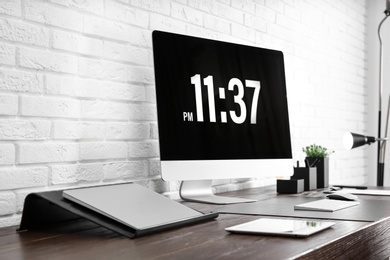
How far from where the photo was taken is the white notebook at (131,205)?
117 centimetres

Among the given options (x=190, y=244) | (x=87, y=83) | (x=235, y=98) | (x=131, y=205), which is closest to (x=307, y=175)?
(x=235, y=98)

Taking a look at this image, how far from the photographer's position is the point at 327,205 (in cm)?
162

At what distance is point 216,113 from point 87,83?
442mm

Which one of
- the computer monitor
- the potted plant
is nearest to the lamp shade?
the potted plant

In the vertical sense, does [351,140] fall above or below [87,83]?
below

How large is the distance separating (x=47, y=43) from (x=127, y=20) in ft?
1.21

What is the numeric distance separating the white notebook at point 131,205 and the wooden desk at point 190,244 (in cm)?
4

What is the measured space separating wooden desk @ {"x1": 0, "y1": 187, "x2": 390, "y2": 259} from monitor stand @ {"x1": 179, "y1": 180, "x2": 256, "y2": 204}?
0.42m

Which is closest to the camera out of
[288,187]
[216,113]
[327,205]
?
[327,205]

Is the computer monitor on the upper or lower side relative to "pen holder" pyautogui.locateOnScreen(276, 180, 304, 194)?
upper

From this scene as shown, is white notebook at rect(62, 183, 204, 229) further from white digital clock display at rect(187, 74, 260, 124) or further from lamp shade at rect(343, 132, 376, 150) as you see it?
lamp shade at rect(343, 132, 376, 150)

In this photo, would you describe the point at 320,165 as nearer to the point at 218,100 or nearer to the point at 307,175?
the point at 307,175

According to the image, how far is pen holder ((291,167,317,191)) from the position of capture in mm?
2262

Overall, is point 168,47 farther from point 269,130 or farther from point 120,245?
point 120,245
